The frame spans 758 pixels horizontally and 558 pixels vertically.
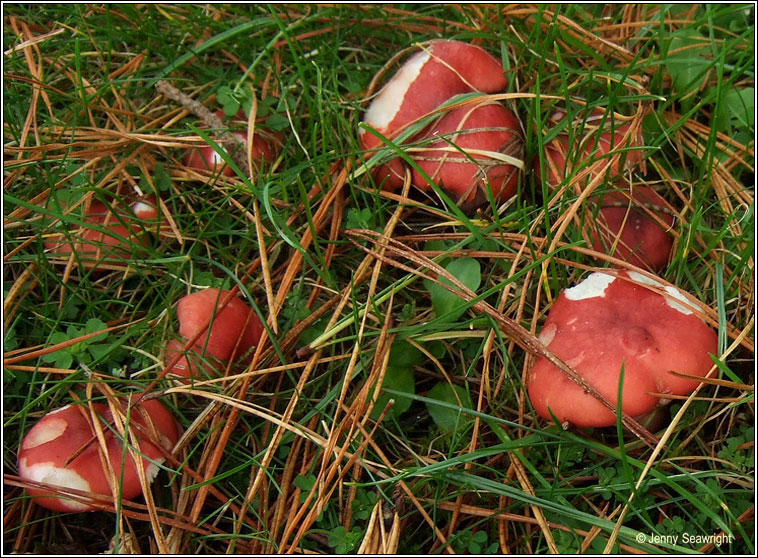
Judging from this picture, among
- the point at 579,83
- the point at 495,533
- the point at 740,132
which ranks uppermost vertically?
the point at 579,83

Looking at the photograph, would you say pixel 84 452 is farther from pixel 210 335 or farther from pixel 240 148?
pixel 240 148

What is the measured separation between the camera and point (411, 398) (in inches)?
66.0

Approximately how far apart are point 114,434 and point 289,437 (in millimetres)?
449

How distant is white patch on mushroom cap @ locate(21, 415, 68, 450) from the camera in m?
1.57

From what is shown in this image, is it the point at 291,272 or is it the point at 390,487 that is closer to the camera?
the point at 390,487

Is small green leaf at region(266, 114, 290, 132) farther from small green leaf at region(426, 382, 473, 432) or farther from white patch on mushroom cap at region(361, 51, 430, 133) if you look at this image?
small green leaf at region(426, 382, 473, 432)

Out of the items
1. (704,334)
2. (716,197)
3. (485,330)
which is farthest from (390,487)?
(716,197)

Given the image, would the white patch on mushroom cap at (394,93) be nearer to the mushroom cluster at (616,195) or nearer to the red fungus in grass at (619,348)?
the mushroom cluster at (616,195)

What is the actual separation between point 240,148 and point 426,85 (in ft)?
2.03

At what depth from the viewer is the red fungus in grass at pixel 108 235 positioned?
1846mm

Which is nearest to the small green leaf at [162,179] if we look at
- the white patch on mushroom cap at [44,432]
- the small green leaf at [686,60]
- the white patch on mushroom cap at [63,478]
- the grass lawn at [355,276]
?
the grass lawn at [355,276]

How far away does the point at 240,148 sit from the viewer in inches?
77.4

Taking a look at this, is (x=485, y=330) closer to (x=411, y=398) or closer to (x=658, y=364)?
(x=411, y=398)

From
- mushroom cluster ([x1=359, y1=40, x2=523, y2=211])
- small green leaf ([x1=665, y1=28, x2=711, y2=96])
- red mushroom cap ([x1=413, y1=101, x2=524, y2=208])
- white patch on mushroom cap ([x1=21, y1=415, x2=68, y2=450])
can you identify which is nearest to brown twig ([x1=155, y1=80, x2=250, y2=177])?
mushroom cluster ([x1=359, y1=40, x2=523, y2=211])
